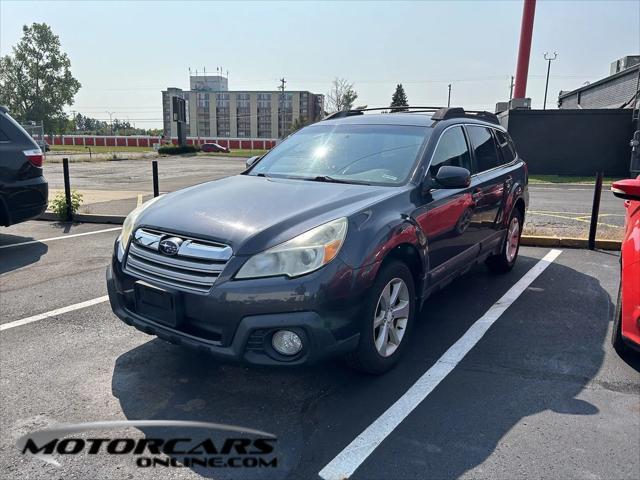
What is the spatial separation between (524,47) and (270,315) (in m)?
35.6

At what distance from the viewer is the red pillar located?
32.2 meters

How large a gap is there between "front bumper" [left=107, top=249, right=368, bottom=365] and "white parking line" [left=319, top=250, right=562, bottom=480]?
1.56 feet

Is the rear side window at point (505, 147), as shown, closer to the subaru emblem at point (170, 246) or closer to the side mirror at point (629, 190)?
the side mirror at point (629, 190)

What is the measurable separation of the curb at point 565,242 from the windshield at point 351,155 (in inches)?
163

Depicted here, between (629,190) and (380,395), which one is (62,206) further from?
(629,190)

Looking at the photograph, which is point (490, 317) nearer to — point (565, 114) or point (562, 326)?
point (562, 326)

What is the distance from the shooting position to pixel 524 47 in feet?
109

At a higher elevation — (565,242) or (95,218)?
Answer: (565,242)

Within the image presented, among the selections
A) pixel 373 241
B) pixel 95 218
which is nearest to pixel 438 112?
pixel 373 241

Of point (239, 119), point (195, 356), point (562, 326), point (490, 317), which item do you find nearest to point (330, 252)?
point (195, 356)

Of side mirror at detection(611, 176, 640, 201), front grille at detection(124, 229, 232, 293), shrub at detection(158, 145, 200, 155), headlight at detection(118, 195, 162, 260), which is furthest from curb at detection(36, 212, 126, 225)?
shrub at detection(158, 145, 200, 155)

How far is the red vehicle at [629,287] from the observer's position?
3.38 metres

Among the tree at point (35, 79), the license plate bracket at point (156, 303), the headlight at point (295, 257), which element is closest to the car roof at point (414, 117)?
→ the headlight at point (295, 257)

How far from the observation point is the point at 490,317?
15.3 feet
